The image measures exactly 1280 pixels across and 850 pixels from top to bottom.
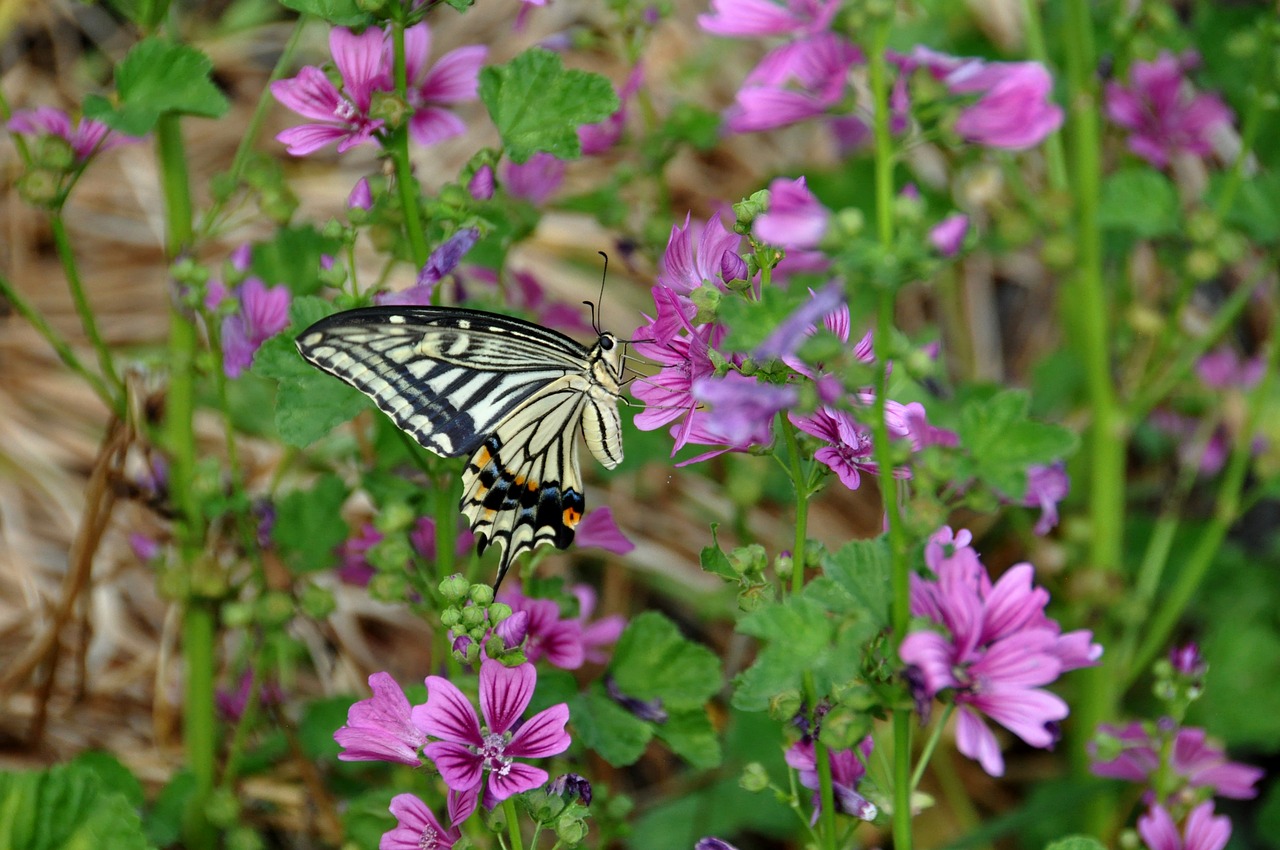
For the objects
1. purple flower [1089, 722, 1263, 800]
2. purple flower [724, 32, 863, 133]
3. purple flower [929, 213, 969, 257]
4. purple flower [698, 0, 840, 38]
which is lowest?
purple flower [1089, 722, 1263, 800]

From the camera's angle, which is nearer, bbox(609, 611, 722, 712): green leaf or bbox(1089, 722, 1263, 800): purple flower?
bbox(609, 611, 722, 712): green leaf

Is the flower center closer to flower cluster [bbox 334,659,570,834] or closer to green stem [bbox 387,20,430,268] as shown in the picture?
flower cluster [bbox 334,659,570,834]

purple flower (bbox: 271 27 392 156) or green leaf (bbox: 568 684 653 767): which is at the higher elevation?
purple flower (bbox: 271 27 392 156)

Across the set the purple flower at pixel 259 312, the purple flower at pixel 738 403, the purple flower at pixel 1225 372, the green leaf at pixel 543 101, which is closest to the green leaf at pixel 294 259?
the purple flower at pixel 259 312

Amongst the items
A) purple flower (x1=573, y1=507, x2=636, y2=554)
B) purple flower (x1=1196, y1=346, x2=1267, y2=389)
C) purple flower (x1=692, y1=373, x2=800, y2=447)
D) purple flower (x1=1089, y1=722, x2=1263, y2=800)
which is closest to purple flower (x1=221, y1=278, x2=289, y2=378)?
purple flower (x1=573, y1=507, x2=636, y2=554)

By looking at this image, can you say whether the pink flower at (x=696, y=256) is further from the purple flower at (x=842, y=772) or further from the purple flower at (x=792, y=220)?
the purple flower at (x=842, y=772)

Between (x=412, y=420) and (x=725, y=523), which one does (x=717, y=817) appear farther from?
(x=412, y=420)
